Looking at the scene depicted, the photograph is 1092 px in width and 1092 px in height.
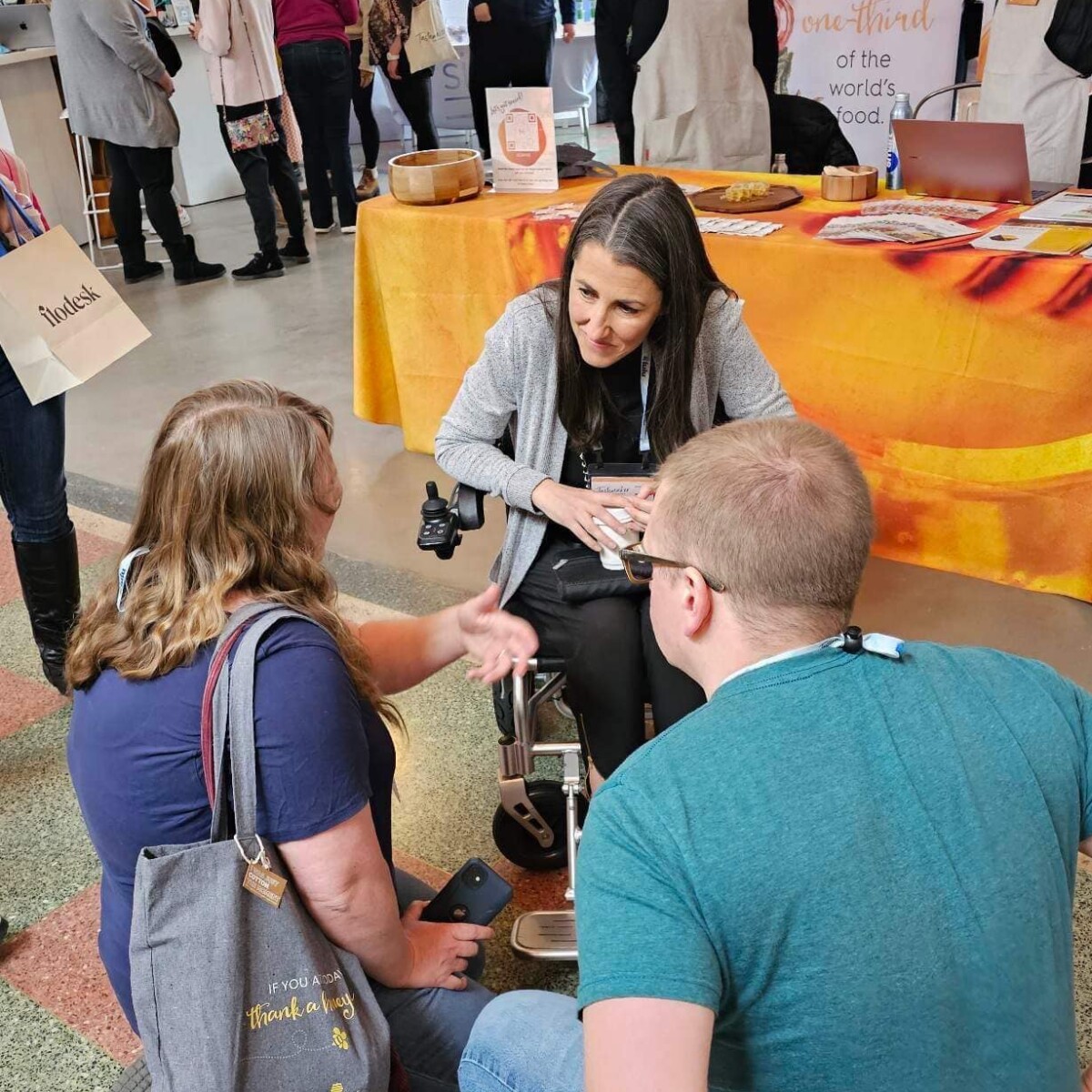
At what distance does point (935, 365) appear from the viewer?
8.51 ft

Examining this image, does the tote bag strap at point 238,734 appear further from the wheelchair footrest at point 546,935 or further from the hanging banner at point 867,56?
the hanging banner at point 867,56

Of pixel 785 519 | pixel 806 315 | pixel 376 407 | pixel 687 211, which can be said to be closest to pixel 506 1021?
pixel 785 519

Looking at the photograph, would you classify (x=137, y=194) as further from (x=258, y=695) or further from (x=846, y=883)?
(x=846, y=883)

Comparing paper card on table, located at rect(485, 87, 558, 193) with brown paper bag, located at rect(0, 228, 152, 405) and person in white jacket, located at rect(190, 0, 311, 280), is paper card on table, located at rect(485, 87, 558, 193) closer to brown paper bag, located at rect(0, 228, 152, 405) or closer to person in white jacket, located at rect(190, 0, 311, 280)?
brown paper bag, located at rect(0, 228, 152, 405)

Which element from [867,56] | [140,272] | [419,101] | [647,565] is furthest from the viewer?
[419,101]

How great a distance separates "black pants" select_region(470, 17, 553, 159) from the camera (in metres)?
5.71

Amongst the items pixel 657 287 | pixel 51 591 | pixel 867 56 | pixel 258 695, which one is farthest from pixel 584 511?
pixel 867 56

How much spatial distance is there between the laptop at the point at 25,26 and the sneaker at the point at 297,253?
1931mm

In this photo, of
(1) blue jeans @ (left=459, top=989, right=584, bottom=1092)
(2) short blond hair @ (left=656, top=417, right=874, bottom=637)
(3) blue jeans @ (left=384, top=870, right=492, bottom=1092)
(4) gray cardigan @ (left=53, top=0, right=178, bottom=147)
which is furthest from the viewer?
(4) gray cardigan @ (left=53, top=0, right=178, bottom=147)

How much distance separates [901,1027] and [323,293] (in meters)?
5.21

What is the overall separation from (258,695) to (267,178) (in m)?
5.08

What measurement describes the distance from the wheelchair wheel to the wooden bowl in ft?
6.20

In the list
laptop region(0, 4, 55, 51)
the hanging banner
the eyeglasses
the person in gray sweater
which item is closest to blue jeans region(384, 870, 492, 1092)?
the eyeglasses

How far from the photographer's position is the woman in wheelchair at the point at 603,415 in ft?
5.81
